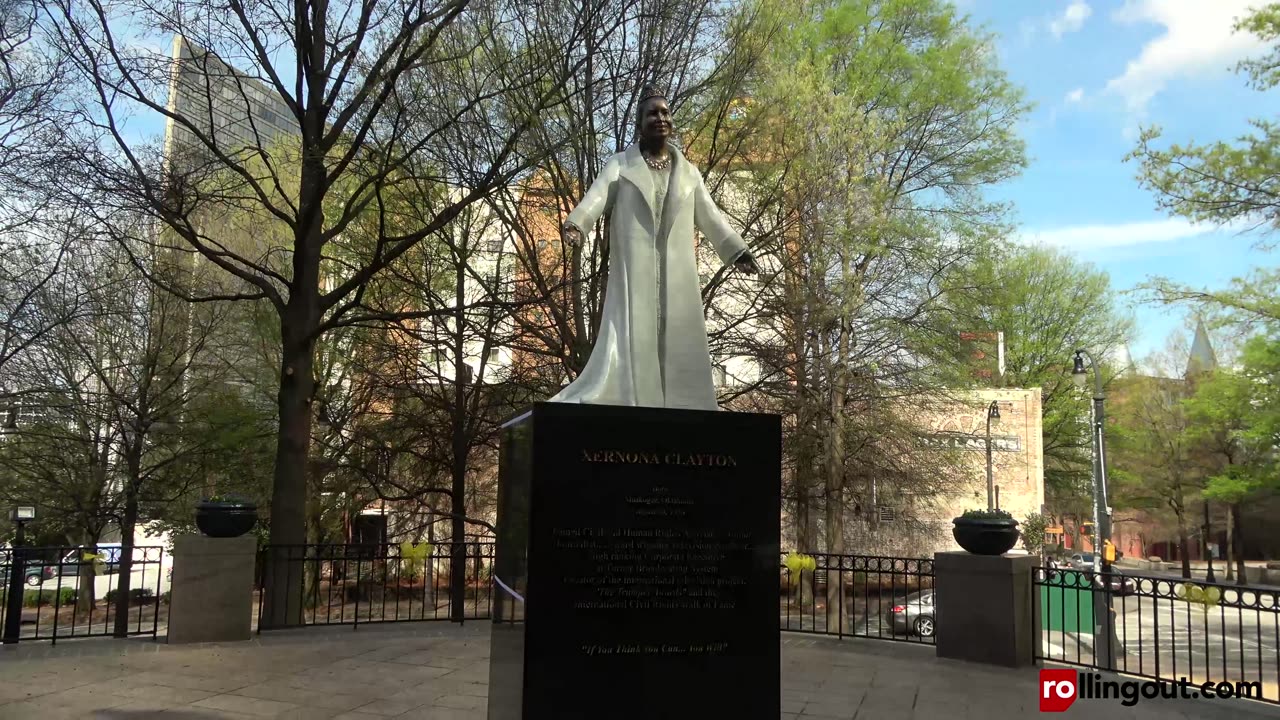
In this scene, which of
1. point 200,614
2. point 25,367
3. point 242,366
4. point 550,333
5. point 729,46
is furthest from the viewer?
point 242,366

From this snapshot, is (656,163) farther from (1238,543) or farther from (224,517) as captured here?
(1238,543)

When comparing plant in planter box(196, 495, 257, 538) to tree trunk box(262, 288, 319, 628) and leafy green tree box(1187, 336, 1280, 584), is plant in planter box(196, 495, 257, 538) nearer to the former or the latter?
tree trunk box(262, 288, 319, 628)

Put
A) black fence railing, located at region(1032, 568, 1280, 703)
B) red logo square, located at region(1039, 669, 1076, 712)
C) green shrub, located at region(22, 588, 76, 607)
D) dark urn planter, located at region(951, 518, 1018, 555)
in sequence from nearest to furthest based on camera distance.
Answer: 1. red logo square, located at region(1039, 669, 1076, 712)
2. black fence railing, located at region(1032, 568, 1280, 703)
3. dark urn planter, located at region(951, 518, 1018, 555)
4. green shrub, located at region(22, 588, 76, 607)

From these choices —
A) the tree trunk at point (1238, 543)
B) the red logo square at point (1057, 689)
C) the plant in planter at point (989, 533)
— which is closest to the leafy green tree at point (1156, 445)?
the tree trunk at point (1238, 543)

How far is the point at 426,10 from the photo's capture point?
14.1 meters

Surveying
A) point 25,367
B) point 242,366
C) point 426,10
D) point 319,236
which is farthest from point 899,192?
point 25,367

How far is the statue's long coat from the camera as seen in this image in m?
5.90

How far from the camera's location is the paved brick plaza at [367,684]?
7.42 meters

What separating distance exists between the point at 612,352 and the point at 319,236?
9.57 m

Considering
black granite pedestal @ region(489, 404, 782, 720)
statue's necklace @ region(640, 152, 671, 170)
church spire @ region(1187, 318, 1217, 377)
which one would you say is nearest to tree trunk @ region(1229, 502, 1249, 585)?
church spire @ region(1187, 318, 1217, 377)

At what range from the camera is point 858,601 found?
27.8 meters

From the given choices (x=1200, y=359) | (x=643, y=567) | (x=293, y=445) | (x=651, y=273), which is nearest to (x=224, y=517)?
(x=293, y=445)

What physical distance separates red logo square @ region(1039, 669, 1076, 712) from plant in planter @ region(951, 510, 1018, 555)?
141 centimetres

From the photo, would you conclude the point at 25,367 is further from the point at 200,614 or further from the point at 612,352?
the point at 612,352
